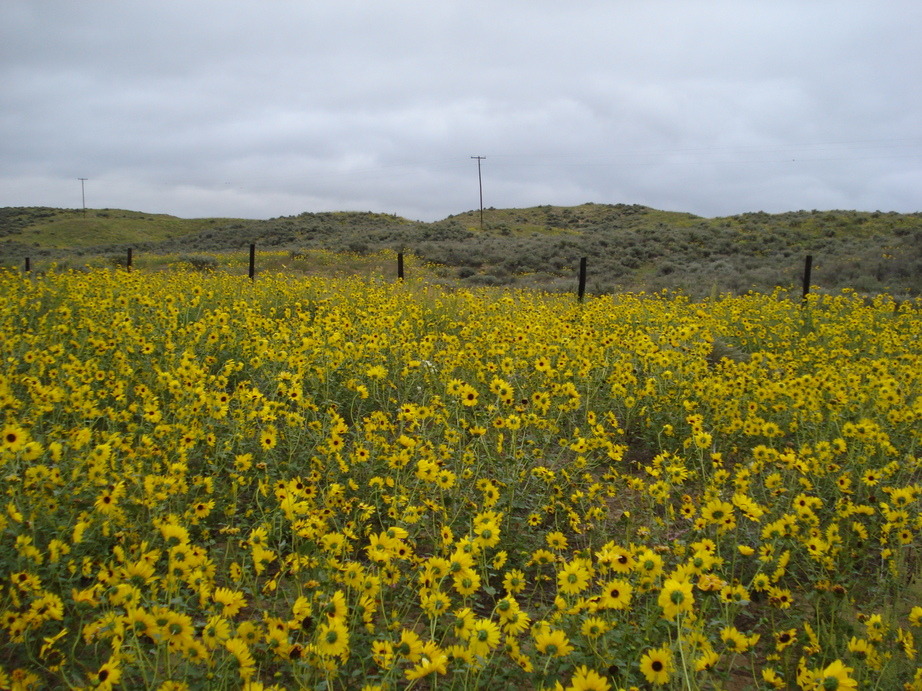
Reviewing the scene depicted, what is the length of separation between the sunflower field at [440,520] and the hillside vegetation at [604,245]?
37.4ft

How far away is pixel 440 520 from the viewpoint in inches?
129

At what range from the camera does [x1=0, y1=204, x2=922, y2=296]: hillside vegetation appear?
19.8 metres

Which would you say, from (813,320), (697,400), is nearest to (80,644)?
(697,400)

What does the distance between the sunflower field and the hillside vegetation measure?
37.4ft

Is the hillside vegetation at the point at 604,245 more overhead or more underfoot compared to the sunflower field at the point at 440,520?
more overhead

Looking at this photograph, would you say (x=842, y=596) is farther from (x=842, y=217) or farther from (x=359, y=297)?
(x=842, y=217)

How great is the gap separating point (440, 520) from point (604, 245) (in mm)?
29701

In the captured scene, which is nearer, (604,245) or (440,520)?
(440,520)

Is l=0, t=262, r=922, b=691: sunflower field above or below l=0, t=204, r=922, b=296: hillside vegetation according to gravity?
below

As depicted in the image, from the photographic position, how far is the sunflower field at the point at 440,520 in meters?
1.79

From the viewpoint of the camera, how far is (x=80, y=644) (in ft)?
7.56

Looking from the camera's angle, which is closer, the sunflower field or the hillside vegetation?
the sunflower field

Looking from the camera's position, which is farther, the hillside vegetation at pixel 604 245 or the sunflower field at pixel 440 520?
the hillside vegetation at pixel 604 245

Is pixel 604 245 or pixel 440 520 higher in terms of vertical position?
pixel 604 245
